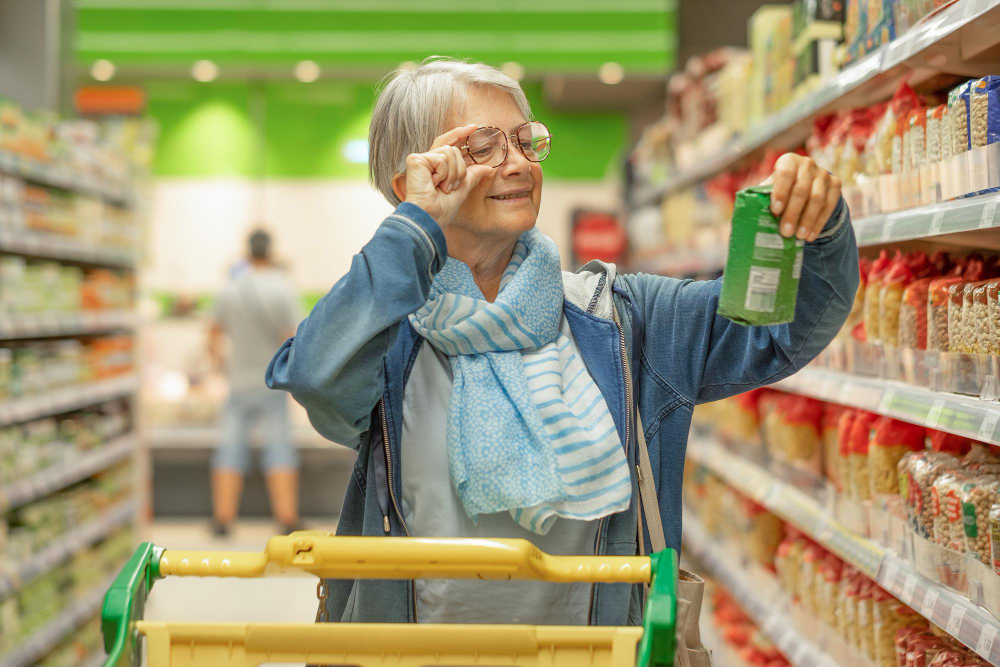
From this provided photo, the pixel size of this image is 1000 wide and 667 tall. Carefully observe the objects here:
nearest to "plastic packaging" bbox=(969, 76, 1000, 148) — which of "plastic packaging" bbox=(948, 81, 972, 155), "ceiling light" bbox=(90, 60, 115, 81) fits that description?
"plastic packaging" bbox=(948, 81, 972, 155)

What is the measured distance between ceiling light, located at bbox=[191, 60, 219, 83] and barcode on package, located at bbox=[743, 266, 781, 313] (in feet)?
21.1

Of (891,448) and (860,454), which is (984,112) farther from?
(860,454)

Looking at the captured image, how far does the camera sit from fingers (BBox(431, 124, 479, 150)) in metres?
1.37

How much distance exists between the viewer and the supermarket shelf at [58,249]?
120 inches

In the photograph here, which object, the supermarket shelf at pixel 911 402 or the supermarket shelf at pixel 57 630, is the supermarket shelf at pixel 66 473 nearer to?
the supermarket shelf at pixel 57 630

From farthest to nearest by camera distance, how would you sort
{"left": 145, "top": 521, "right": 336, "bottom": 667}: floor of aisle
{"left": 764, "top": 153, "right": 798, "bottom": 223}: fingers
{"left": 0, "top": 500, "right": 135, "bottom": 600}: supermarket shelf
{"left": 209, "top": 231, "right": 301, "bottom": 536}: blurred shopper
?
1. {"left": 209, "top": 231, "right": 301, "bottom": 536}: blurred shopper
2. {"left": 145, "top": 521, "right": 336, "bottom": 667}: floor of aisle
3. {"left": 0, "top": 500, "right": 135, "bottom": 600}: supermarket shelf
4. {"left": 764, "top": 153, "right": 798, "bottom": 223}: fingers

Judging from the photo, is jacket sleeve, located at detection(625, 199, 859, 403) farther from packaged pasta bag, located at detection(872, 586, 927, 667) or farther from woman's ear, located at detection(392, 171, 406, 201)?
packaged pasta bag, located at detection(872, 586, 927, 667)

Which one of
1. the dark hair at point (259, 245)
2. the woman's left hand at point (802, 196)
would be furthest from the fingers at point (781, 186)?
the dark hair at point (259, 245)

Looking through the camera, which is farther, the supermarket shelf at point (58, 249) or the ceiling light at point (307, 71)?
the ceiling light at point (307, 71)

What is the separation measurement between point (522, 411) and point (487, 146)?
1.32 ft

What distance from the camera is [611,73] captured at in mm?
6637

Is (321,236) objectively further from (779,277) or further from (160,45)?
(779,277)

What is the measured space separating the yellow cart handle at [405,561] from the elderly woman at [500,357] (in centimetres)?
17

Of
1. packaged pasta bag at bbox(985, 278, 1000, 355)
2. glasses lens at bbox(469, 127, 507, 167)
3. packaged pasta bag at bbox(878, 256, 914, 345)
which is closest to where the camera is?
glasses lens at bbox(469, 127, 507, 167)
